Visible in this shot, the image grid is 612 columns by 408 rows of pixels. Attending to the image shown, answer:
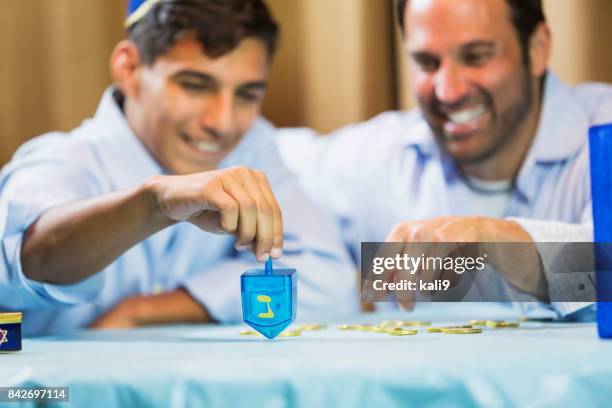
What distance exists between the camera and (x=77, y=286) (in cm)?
107

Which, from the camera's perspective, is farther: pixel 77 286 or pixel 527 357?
pixel 77 286

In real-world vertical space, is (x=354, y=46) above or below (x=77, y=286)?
above

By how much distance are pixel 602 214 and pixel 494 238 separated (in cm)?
18

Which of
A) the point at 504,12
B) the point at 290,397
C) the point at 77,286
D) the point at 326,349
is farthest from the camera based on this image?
the point at 504,12

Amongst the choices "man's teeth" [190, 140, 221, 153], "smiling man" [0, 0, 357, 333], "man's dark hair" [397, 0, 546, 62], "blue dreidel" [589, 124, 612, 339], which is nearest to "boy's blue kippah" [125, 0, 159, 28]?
"smiling man" [0, 0, 357, 333]

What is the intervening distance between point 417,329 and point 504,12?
57cm

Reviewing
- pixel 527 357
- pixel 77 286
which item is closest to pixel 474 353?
pixel 527 357

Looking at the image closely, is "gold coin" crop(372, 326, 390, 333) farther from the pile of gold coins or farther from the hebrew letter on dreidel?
the hebrew letter on dreidel

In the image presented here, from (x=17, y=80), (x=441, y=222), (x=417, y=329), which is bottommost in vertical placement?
(x=417, y=329)

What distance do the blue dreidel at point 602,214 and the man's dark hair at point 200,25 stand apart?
681mm

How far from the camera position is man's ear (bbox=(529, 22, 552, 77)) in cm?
133

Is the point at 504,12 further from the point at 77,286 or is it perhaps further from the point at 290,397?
the point at 290,397

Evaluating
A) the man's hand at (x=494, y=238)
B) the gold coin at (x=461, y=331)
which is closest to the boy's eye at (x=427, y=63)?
the man's hand at (x=494, y=238)

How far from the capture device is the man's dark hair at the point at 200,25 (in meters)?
1.33
